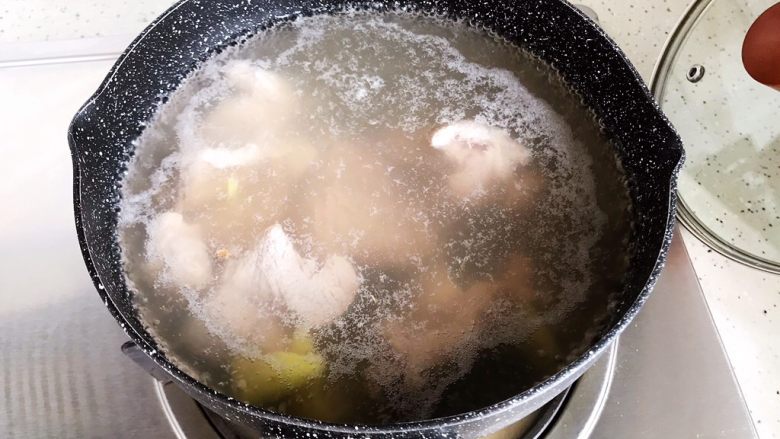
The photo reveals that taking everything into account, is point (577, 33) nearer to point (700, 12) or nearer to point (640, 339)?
point (700, 12)

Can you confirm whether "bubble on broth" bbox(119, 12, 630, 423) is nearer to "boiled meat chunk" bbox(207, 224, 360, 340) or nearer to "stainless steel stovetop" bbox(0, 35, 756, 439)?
"boiled meat chunk" bbox(207, 224, 360, 340)

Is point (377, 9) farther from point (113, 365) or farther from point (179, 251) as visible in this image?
point (113, 365)

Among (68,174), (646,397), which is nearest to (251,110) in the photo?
(68,174)

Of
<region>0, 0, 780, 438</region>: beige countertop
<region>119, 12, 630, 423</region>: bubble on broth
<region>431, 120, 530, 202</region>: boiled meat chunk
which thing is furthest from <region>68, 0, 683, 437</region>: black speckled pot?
<region>0, 0, 780, 438</region>: beige countertop

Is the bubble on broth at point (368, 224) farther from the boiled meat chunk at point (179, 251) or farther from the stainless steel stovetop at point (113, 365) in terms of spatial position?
the stainless steel stovetop at point (113, 365)

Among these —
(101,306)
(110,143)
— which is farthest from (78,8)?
(101,306)

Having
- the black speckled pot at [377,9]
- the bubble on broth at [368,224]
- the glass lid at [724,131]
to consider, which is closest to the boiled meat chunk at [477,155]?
the bubble on broth at [368,224]
